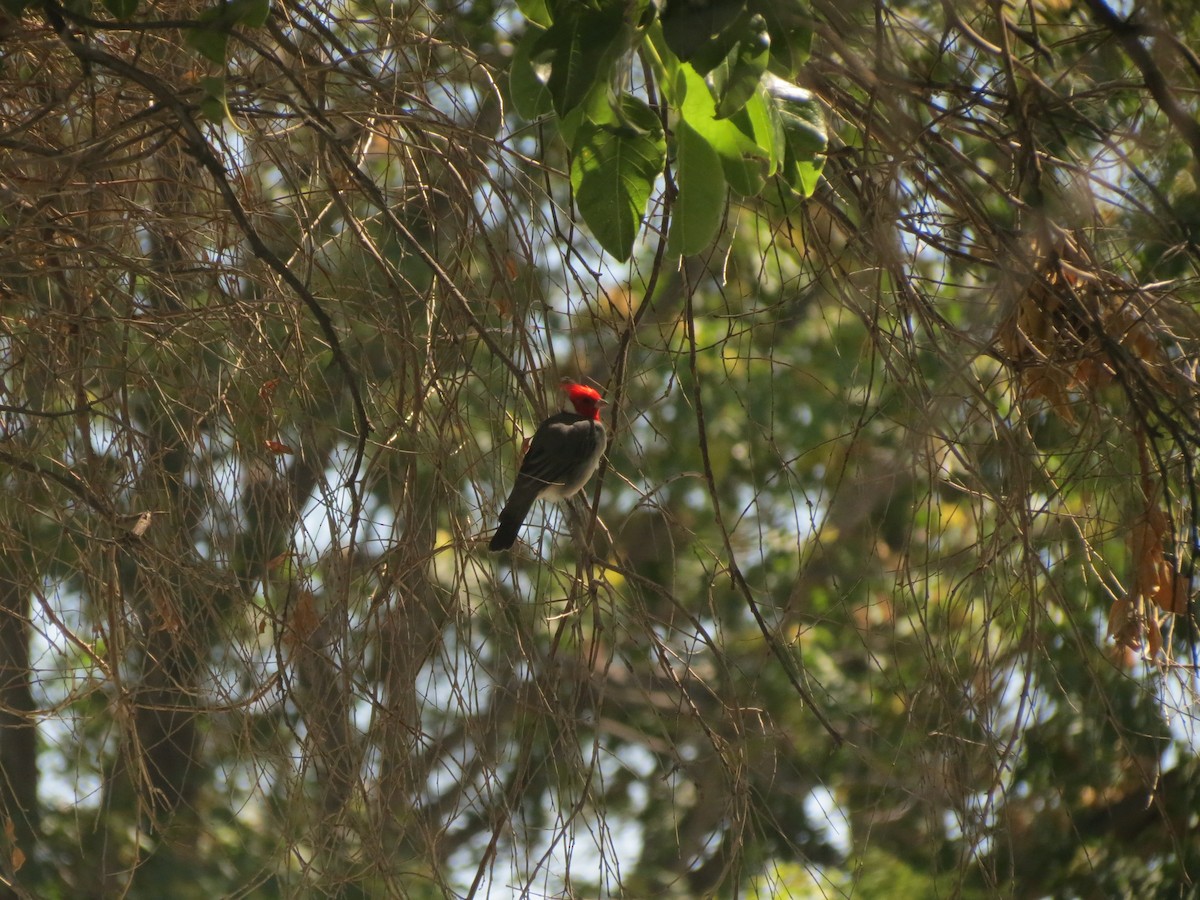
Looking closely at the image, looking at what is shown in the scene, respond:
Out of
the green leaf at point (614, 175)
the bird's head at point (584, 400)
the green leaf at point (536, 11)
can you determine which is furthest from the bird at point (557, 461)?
the green leaf at point (536, 11)

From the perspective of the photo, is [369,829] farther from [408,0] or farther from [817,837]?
[817,837]

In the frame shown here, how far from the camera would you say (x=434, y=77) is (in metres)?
2.88

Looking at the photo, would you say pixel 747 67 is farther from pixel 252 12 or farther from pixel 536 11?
pixel 252 12

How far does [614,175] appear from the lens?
2191 mm

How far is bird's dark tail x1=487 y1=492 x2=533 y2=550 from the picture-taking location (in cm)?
305

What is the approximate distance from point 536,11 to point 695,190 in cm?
39

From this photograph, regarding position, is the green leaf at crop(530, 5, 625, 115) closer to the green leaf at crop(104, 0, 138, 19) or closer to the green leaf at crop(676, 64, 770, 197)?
the green leaf at crop(676, 64, 770, 197)

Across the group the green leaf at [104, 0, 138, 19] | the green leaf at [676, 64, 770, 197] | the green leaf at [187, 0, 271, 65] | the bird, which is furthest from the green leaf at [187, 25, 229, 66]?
the bird

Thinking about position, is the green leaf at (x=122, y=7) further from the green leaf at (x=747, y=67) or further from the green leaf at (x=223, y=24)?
the green leaf at (x=747, y=67)

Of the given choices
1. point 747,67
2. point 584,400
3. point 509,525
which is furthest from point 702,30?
point 584,400

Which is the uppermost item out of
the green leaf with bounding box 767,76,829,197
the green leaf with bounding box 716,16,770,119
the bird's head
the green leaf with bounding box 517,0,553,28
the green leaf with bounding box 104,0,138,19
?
the bird's head

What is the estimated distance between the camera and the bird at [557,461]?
3.08m

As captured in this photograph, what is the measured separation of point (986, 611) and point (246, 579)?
1490 mm

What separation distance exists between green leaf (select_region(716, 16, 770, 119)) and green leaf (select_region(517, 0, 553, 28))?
409 mm
